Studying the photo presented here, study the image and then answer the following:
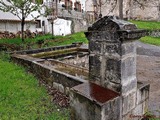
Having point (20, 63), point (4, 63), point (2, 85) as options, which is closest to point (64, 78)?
point (2, 85)

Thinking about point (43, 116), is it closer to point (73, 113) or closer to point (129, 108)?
point (73, 113)

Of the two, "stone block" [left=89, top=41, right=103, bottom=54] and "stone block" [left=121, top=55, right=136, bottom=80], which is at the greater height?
"stone block" [left=89, top=41, right=103, bottom=54]

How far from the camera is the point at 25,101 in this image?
509cm

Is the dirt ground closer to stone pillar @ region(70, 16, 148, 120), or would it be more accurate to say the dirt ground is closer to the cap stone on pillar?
stone pillar @ region(70, 16, 148, 120)

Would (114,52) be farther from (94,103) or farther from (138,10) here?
(138,10)

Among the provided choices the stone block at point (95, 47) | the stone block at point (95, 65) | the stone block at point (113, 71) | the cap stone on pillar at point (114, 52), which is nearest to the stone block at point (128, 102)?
the cap stone on pillar at point (114, 52)

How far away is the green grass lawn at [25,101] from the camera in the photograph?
174 inches

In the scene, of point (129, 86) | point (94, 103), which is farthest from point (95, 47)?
point (94, 103)

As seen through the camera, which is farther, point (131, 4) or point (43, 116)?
point (131, 4)

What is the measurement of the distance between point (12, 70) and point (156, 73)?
20.2 ft

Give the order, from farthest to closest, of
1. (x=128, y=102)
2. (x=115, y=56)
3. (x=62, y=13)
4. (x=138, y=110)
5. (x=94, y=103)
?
(x=62, y=13)
(x=138, y=110)
(x=128, y=102)
(x=115, y=56)
(x=94, y=103)

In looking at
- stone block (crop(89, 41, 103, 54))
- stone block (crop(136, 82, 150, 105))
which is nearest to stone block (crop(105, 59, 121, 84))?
stone block (crop(89, 41, 103, 54))

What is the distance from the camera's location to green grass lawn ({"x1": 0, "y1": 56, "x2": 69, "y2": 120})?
442cm

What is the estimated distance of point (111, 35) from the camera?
11.8 ft
